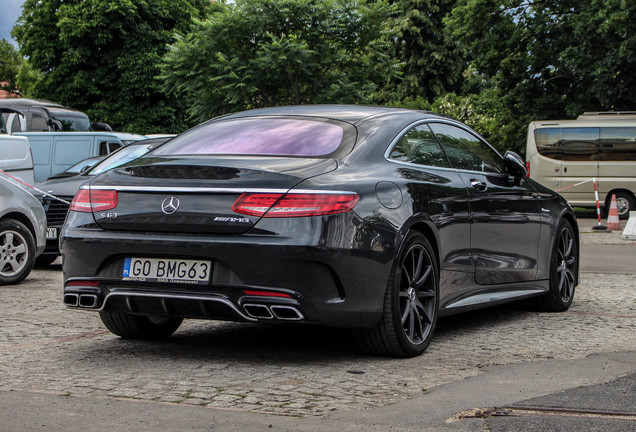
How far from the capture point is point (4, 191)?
9.91 meters

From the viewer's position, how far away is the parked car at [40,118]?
30000 mm

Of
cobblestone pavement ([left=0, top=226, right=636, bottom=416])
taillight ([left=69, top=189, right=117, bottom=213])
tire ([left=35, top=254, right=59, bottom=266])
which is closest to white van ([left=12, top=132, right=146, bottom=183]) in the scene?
tire ([left=35, top=254, right=59, bottom=266])

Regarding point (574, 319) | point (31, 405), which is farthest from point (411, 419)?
point (574, 319)

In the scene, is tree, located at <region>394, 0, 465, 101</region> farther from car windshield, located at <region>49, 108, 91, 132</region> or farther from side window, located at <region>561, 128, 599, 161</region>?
side window, located at <region>561, 128, 599, 161</region>

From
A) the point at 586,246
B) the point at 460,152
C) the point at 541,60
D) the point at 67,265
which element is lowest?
the point at 586,246

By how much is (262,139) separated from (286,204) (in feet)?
2.71

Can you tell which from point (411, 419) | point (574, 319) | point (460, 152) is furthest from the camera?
point (574, 319)

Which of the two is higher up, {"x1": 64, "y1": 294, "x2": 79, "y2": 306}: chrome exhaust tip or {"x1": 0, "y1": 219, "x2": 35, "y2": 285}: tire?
{"x1": 64, "y1": 294, "x2": 79, "y2": 306}: chrome exhaust tip

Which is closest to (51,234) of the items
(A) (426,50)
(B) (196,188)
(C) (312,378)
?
(B) (196,188)

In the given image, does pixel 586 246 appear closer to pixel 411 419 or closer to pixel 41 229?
pixel 41 229

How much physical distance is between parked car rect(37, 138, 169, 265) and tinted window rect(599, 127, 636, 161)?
16.9 m

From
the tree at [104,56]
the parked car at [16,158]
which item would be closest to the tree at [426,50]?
the tree at [104,56]

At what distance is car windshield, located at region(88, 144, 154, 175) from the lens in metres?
12.9

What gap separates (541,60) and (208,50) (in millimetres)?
10937
